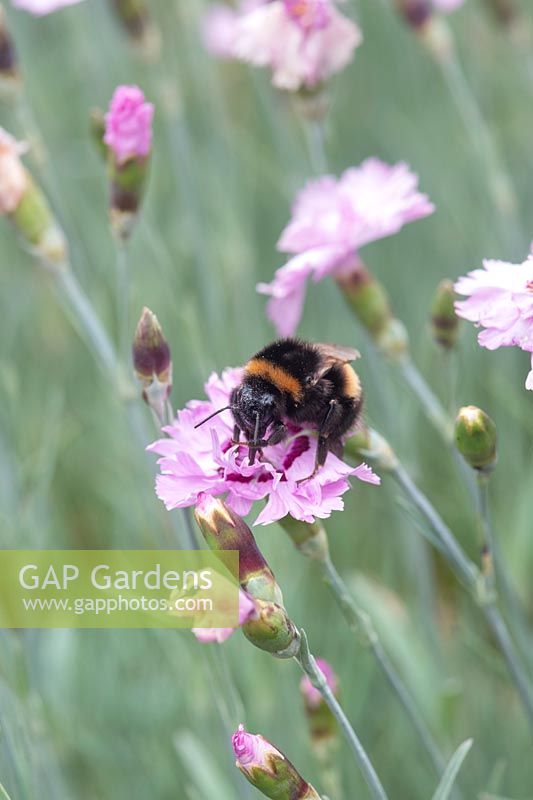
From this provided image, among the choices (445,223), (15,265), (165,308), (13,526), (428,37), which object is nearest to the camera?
(13,526)

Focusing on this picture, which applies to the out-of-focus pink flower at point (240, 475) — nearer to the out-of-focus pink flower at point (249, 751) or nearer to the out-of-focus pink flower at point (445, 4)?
the out-of-focus pink flower at point (249, 751)

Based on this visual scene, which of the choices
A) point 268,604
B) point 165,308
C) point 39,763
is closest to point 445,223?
point 165,308

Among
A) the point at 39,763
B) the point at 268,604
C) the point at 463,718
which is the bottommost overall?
the point at 463,718

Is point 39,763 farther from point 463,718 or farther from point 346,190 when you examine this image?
point 346,190

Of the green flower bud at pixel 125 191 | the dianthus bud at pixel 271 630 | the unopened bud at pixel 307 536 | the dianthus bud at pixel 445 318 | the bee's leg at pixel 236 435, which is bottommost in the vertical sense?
the unopened bud at pixel 307 536

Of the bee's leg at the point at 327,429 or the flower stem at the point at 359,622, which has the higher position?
the bee's leg at the point at 327,429

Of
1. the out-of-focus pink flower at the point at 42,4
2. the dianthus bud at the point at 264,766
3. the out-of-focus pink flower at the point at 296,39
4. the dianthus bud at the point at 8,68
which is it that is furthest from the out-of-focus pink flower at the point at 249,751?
the out-of-focus pink flower at the point at 42,4
